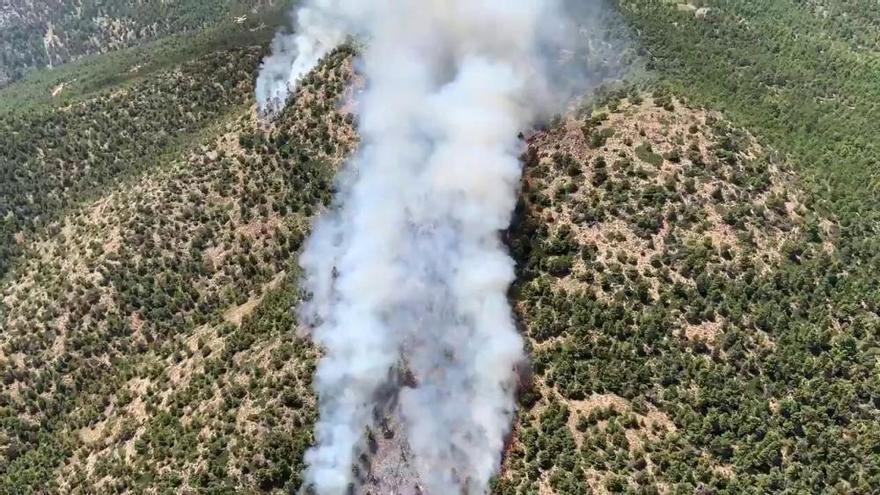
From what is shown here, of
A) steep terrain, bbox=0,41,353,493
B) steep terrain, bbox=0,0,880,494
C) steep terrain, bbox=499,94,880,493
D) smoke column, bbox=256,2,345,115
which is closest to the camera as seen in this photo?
steep terrain, bbox=499,94,880,493

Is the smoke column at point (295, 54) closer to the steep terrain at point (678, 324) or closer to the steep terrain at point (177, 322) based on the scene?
the steep terrain at point (177, 322)

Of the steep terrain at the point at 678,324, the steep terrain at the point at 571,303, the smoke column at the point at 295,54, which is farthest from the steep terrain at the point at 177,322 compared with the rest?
the steep terrain at the point at 678,324

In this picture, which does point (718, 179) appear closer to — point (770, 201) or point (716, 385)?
point (770, 201)

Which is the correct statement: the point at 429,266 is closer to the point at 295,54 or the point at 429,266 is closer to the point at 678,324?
the point at 678,324

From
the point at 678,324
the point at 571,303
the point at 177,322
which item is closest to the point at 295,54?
the point at 177,322

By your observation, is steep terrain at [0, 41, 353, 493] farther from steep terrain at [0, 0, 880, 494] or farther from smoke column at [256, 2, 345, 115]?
smoke column at [256, 2, 345, 115]

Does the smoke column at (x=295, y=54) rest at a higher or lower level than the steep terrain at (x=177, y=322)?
higher

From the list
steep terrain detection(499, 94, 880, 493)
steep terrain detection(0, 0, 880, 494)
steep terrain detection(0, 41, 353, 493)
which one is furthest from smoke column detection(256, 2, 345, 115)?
steep terrain detection(499, 94, 880, 493)

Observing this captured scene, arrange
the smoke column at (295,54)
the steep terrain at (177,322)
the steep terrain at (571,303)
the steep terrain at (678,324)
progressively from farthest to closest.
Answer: the smoke column at (295,54) → the steep terrain at (177,322) → the steep terrain at (571,303) → the steep terrain at (678,324)
